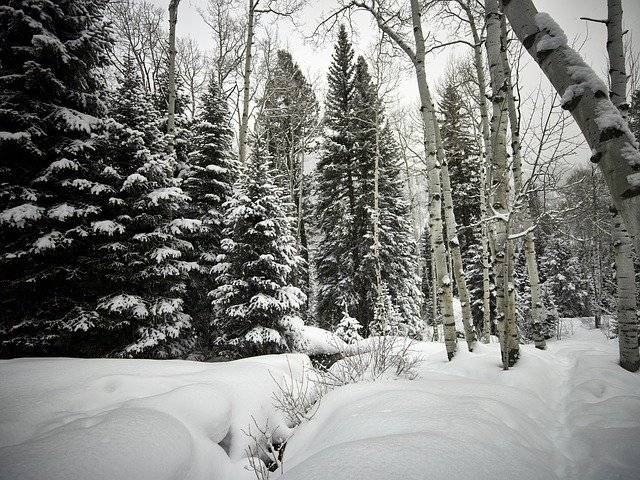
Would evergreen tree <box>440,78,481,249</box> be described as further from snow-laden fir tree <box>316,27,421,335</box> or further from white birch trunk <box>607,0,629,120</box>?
white birch trunk <box>607,0,629,120</box>

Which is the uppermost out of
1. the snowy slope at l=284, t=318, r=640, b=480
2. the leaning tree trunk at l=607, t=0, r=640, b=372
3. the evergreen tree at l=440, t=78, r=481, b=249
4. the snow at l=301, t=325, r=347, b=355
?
the evergreen tree at l=440, t=78, r=481, b=249

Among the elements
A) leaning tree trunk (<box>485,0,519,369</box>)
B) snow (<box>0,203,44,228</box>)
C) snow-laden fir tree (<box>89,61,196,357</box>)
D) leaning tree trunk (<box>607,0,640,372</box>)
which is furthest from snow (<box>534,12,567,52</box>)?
snow (<box>0,203,44,228</box>)

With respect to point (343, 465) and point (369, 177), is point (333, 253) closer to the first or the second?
point (369, 177)

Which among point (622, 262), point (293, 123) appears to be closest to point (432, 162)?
point (622, 262)

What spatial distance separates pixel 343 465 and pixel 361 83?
55.7 feet

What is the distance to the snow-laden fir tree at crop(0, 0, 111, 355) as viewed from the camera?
20.2ft

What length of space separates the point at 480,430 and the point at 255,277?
22.5 feet

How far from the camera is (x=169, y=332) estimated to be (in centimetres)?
731

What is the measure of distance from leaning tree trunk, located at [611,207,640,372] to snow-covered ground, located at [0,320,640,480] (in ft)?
0.95

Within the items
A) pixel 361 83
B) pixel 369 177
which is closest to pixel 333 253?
pixel 369 177

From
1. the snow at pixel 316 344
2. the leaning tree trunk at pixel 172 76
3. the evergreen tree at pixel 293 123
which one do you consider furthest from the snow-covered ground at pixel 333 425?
the evergreen tree at pixel 293 123

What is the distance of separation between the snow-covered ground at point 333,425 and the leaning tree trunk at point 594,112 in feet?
4.41

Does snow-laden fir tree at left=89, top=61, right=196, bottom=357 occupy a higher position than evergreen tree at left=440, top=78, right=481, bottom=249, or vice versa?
evergreen tree at left=440, top=78, right=481, bottom=249

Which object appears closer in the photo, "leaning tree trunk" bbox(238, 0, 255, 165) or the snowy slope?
the snowy slope
